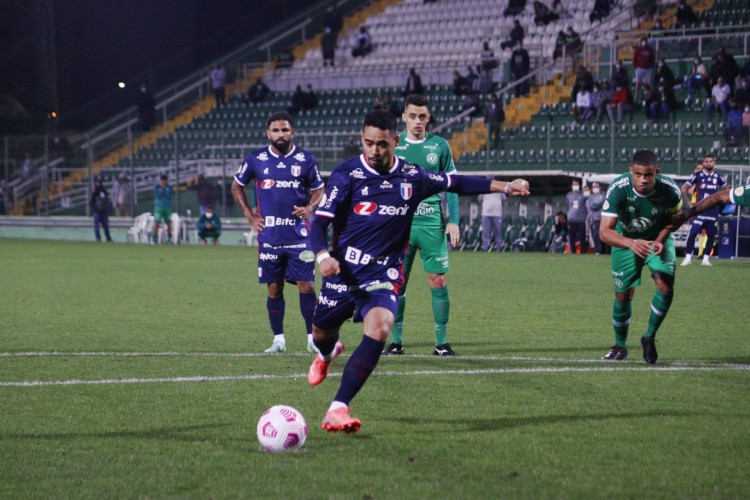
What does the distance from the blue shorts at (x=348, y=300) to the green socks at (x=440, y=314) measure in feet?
9.95

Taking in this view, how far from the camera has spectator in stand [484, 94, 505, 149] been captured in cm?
3253

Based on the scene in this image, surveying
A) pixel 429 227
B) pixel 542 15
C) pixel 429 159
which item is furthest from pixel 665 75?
pixel 429 227

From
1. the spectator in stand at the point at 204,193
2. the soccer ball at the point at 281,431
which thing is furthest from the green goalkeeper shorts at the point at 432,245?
the spectator in stand at the point at 204,193

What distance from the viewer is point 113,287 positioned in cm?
1812

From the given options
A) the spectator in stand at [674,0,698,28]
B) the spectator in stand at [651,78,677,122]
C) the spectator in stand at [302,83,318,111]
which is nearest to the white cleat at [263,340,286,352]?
the spectator in stand at [651,78,677,122]

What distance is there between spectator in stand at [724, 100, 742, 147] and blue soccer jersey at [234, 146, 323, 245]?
66.0 ft

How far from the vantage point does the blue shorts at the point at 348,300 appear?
695 centimetres

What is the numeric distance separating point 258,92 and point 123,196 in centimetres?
776

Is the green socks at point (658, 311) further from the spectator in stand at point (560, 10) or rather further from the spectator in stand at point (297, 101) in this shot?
the spectator in stand at point (297, 101)

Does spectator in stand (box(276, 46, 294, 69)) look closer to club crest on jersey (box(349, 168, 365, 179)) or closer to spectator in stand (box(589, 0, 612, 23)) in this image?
spectator in stand (box(589, 0, 612, 23))

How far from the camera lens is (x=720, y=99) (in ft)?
98.0

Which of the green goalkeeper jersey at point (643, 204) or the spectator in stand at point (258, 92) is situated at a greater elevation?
the spectator in stand at point (258, 92)

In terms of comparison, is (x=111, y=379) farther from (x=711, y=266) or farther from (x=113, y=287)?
(x=711, y=266)

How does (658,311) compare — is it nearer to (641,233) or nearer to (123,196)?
(641,233)
